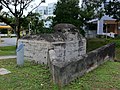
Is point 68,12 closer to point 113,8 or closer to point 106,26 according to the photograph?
point 113,8

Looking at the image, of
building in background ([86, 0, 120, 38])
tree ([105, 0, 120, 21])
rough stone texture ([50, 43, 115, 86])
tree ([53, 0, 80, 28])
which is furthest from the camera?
building in background ([86, 0, 120, 38])

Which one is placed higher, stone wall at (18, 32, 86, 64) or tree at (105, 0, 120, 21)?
tree at (105, 0, 120, 21)

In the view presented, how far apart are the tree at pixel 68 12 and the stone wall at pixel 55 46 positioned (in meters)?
14.0

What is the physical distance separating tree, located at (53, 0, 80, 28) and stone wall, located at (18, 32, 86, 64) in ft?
46.1

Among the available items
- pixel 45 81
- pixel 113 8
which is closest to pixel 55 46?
pixel 45 81

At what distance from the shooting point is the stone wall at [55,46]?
368 inches

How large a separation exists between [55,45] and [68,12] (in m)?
15.7

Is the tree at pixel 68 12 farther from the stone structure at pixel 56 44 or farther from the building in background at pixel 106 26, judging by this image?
the building in background at pixel 106 26

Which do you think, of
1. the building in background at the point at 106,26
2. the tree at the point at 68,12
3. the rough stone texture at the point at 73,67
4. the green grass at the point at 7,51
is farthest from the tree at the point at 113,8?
the building in background at the point at 106,26

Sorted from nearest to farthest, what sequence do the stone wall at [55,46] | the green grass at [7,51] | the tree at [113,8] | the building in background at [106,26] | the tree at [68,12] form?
1. the stone wall at [55,46]
2. the green grass at [7,51]
3. the tree at [68,12]
4. the tree at [113,8]
5. the building in background at [106,26]

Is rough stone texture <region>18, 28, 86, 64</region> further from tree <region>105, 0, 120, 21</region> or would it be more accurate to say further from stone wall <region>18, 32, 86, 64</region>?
tree <region>105, 0, 120, 21</region>

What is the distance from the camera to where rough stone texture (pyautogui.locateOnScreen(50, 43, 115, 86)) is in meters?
6.24

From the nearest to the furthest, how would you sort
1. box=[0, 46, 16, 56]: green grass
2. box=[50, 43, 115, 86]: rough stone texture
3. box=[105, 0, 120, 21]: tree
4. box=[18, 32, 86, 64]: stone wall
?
box=[50, 43, 115, 86]: rough stone texture → box=[18, 32, 86, 64]: stone wall → box=[0, 46, 16, 56]: green grass → box=[105, 0, 120, 21]: tree

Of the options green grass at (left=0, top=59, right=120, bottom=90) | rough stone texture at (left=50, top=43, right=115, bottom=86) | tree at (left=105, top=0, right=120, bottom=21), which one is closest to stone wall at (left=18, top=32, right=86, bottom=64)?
rough stone texture at (left=50, top=43, right=115, bottom=86)
